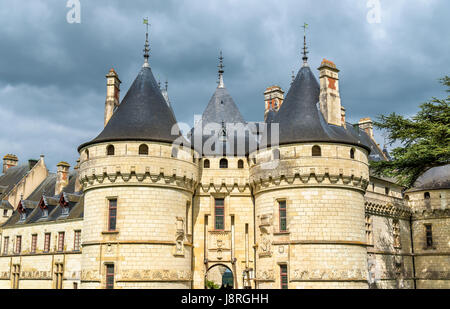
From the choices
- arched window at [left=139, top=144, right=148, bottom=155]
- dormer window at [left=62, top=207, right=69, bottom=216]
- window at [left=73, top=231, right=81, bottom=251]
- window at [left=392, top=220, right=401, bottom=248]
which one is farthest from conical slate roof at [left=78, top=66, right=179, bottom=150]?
window at [left=392, top=220, right=401, bottom=248]

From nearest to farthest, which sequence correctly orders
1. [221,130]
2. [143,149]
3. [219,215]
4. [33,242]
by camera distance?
[143,149] < [219,215] < [221,130] < [33,242]

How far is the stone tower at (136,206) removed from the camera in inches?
862

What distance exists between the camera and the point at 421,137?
888 inches

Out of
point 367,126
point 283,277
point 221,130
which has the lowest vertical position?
point 283,277

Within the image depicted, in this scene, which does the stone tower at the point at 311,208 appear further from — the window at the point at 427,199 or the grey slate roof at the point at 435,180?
the window at the point at 427,199

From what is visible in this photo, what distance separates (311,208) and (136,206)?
7682 millimetres

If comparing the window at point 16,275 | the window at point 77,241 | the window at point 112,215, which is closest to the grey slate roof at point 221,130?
the window at point 112,215

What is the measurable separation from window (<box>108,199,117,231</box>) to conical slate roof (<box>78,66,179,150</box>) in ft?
9.26

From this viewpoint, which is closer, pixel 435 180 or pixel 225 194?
pixel 225 194

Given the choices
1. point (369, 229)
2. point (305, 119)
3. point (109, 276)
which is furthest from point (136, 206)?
point (369, 229)

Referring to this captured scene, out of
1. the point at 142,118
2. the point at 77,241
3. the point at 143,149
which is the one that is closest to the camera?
the point at 143,149

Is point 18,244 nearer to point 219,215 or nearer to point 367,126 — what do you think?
point 219,215

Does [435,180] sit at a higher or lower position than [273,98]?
lower
